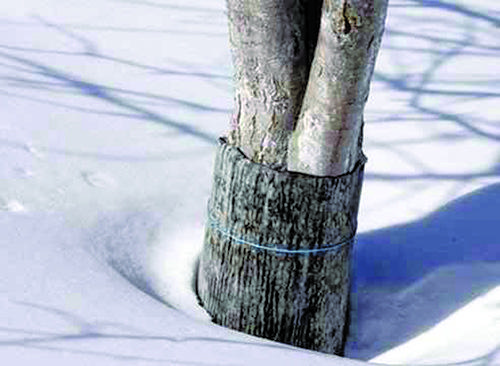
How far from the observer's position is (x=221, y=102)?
3898 mm

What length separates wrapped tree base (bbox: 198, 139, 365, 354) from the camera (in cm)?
261

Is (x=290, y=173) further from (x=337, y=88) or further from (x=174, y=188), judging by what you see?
(x=174, y=188)

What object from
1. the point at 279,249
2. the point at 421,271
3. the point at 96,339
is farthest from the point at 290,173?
the point at 421,271

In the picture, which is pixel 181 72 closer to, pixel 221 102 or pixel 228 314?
pixel 221 102

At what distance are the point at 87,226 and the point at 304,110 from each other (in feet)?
2.54

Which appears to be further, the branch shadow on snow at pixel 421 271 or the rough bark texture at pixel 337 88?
the branch shadow on snow at pixel 421 271

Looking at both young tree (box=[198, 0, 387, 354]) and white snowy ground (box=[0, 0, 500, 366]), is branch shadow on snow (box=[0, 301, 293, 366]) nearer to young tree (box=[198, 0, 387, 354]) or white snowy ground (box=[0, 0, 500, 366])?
white snowy ground (box=[0, 0, 500, 366])

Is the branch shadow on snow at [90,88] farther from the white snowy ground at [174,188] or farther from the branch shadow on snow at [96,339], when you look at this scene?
the branch shadow on snow at [96,339]

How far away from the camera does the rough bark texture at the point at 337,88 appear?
232 centimetres

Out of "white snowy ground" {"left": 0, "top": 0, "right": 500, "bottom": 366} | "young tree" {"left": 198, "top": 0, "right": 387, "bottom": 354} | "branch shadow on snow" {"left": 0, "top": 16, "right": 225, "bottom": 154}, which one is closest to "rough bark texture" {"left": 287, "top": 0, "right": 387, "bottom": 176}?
"young tree" {"left": 198, "top": 0, "right": 387, "bottom": 354}

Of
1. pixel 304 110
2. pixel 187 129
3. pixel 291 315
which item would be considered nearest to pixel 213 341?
pixel 291 315

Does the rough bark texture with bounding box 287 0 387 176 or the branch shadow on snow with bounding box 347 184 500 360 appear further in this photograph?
the branch shadow on snow with bounding box 347 184 500 360

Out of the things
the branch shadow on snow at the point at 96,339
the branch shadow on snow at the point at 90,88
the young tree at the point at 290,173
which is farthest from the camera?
the branch shadow on snow at the point at 90,88

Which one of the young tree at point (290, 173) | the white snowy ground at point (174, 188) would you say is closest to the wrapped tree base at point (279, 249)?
the young tree at point (290, 173)
